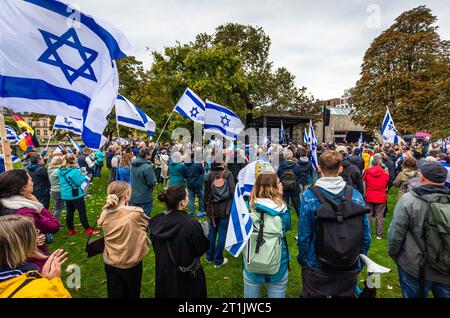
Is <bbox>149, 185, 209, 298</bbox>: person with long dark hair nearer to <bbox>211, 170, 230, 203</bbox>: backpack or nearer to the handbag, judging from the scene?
the handbag

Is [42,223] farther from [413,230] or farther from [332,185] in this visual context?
[413,230]

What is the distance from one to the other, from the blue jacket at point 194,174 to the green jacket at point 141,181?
1.65m

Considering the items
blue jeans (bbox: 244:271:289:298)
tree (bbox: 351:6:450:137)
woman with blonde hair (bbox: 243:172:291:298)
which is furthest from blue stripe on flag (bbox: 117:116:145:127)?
tree (bbox: 351:6:450:137)

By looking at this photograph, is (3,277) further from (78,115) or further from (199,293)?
(78,115)

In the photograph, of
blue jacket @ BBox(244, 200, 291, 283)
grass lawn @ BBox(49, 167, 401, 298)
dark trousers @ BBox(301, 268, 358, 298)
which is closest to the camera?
dark trousers @ BBox(301, 268, 358, 298)

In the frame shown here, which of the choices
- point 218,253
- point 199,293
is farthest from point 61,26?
point 218,253

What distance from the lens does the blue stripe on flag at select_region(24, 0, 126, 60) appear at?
3184mm

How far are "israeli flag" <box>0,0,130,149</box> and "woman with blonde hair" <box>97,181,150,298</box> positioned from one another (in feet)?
2.86

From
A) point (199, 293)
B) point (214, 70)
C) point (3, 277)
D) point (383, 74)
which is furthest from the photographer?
point (383, 74)

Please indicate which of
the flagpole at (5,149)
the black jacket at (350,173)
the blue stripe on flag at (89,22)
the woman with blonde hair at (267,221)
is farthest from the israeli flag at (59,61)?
the black jacket at (350,173)

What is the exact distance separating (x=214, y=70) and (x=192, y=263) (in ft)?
76.0

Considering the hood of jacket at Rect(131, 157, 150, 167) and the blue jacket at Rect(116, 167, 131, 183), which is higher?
the hood of jacket at Rect(131, 157, 150, 167)

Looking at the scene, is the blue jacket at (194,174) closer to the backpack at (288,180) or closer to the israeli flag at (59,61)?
the backpack at (288,180)
